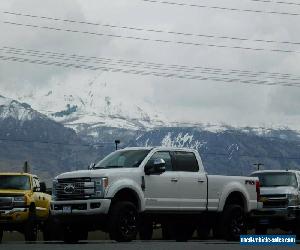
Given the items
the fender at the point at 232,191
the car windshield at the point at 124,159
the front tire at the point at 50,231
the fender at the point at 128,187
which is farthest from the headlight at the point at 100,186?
the front tire at the point at 50,231

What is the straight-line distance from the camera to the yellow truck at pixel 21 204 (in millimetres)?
25625

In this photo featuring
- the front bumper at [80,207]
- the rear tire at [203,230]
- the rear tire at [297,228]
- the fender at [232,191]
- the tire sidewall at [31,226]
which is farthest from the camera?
the rear tire at [297,228]

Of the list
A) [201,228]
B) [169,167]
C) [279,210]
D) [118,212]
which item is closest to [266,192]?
[279,210]

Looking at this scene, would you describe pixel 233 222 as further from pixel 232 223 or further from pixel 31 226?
pixel 31 226

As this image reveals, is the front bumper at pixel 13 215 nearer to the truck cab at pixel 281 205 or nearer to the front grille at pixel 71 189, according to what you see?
the front grille at pixel 71 189

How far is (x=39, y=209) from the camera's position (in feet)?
88.2

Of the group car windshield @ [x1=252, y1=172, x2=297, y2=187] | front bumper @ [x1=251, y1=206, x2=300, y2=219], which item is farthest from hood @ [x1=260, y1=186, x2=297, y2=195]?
front bumper @ [x1=251, y1=206, x2=300, y2=219]

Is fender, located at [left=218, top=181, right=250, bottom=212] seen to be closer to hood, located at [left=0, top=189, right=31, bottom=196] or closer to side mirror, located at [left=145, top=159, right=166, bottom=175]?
side mirror, located at [left=145, top=159, right=166, bottom=175]

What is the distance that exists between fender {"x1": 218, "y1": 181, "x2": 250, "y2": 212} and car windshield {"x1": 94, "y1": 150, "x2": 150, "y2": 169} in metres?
2.64

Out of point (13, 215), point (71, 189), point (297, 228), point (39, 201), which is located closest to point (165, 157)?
point (71, 189)

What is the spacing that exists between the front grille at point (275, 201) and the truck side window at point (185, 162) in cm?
545

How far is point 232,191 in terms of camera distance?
23.3 meters

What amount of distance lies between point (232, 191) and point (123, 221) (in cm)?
420

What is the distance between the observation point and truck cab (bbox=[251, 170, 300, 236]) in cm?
2727
